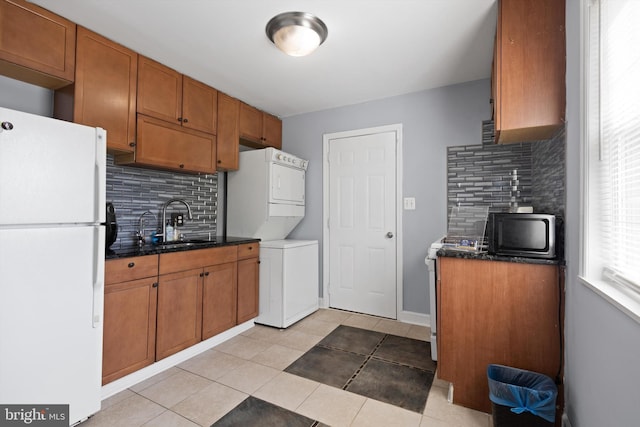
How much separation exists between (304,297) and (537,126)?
259 centimetres

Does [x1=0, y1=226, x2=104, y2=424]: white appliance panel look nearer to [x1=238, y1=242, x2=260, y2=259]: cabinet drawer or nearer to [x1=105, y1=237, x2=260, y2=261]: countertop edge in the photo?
[x1=105, y1=237, x2=260, y2=261]: countertop edge

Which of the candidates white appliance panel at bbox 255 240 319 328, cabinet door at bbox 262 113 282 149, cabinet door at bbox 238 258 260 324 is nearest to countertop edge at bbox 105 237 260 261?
cabinet door at bbox 238 258 260 324

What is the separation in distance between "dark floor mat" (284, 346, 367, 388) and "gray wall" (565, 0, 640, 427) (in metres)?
1.28

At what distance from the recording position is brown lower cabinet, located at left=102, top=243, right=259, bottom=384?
1896mm

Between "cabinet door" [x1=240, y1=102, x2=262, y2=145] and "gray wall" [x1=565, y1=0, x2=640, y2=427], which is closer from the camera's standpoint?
"gray wall" [x1=565, y1=0, x2=640, y2=427]

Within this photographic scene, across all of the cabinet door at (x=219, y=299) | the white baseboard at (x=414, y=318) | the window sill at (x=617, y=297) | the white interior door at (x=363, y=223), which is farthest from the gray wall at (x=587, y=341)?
the cabinet door at (x=219, y=299)

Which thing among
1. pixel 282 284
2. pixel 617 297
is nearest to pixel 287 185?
pixel 282 284

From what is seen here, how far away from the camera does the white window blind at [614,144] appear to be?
40.5 inches

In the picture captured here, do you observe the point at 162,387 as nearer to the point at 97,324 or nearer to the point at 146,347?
the point at 146,347

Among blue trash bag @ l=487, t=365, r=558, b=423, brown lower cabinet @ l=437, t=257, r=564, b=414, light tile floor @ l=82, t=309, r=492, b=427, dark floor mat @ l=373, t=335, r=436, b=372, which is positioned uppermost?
brown lower cabinet @ l=437, t=257, r=564, b=414

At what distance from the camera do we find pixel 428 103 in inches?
121

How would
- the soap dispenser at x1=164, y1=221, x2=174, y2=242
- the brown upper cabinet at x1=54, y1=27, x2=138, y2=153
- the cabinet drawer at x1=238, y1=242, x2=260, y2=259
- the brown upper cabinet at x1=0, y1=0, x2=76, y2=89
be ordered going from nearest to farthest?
the brown upper cabinet at x1=0, y1=0, x2=76, y2=89, the brown upper cabinet at x1=54, y1=27, x2=138, y2=153, the soap dispenser at x1=164, y1=221, x2=174, y2=242, the cabinet drawer at x1=238, y1=242, x2=260, y2=259

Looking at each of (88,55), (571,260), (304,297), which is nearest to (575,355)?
(571,260)

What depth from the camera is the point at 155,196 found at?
2756 mm
